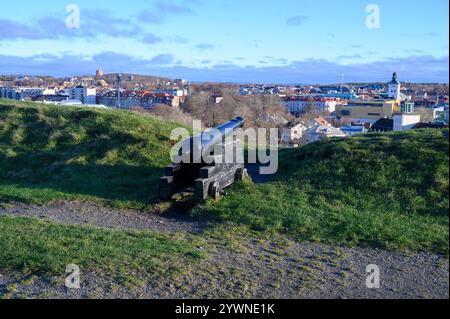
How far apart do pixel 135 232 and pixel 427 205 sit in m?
3.01

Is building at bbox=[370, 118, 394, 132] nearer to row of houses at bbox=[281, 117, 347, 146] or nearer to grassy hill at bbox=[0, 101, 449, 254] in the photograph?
row of houses at bbox=[281, 117, 347, 146]

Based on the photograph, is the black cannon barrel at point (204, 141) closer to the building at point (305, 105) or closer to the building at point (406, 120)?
the building at point (406, 120)

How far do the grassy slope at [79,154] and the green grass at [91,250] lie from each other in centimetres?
148

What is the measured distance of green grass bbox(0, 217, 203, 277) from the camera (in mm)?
4773

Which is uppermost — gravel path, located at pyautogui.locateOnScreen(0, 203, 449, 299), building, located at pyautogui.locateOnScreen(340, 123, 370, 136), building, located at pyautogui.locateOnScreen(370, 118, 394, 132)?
building, located at pyautogui.locateOnScreen(370, 118, 394, 132)

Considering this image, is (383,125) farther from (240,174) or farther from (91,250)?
(91,250)

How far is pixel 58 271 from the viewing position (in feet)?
15.4

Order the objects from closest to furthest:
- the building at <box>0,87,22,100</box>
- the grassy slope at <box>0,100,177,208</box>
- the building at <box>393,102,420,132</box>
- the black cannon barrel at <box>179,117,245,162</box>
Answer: the black cannon barrel at <box>179,117,245,162</box>, the grassy slope at <box>0,100,177,208</box>, the building at <box>393,102,420,132</box>, the building at <box>0,87,22,100</box>

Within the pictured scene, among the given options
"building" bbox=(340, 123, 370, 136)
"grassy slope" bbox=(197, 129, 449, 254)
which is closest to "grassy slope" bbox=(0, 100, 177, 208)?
"grassy slope" bbox=(197, 129, 449, 254)

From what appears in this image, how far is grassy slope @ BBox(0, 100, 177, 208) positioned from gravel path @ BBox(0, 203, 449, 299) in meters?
2.49

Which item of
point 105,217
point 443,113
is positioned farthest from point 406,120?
point 105,217

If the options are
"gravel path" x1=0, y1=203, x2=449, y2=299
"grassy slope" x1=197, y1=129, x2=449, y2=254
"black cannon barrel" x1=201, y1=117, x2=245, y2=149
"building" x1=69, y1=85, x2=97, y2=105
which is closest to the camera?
"gravel path" x1=0, y1=203, x2=449, y2=299

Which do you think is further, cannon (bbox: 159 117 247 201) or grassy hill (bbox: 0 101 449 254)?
cannon (bbox: 159 117 247 201)

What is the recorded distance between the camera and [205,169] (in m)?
6.99
